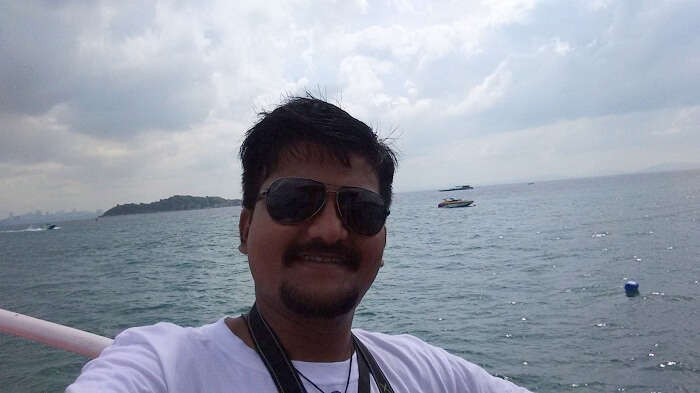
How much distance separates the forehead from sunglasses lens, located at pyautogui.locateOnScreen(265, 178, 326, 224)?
0.06m

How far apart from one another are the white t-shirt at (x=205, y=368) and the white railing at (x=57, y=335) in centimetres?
40

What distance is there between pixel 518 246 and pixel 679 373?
22.7m

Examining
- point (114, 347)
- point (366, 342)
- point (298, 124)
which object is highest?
point (298, 124)

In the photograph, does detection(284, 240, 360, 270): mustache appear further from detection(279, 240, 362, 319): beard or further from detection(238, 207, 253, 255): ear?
detection(238, 207, 253, 255): ear

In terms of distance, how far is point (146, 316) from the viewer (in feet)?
57.2

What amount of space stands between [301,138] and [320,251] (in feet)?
1.80

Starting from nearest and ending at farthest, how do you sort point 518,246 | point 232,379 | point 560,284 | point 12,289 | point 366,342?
1. point 232,379
2. point 366,342
3. point 560,284
4. point 12,289
5. point 518,246

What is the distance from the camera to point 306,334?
1.98m

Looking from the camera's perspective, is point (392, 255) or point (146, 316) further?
point (392, 255)

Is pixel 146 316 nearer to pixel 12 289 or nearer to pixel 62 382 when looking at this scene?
pixel 62 382

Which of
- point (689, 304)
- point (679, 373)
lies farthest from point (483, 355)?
point (689, 304)

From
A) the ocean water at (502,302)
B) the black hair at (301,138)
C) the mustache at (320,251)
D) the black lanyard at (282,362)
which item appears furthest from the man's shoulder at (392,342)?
the ocean water at (502,302)

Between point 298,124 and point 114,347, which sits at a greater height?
point 298,124

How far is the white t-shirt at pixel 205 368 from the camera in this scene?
1.59m
